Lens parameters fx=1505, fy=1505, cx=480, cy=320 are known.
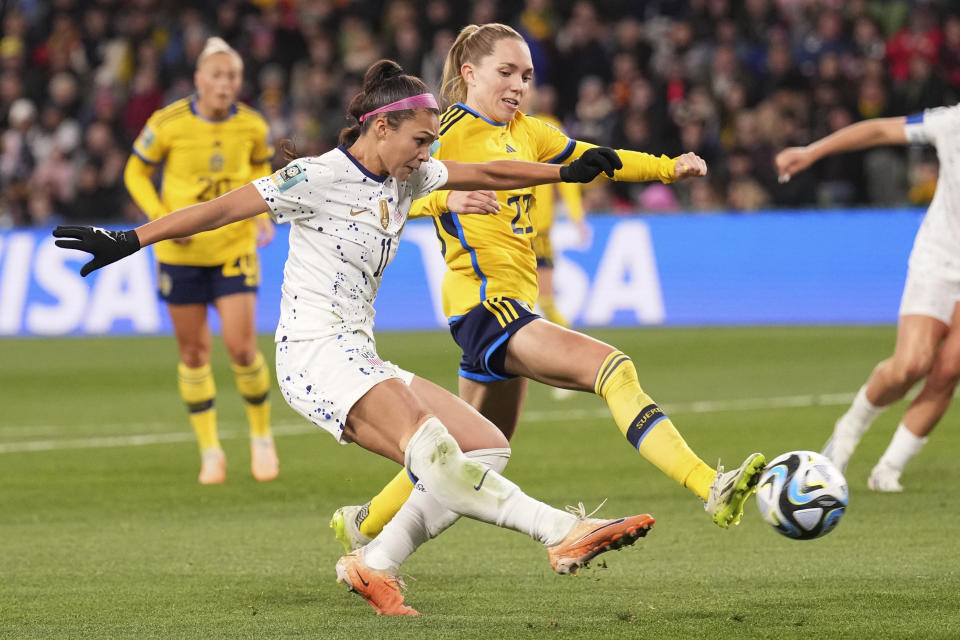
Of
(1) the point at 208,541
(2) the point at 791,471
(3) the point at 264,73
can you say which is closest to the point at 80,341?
(3) the point at 264,73

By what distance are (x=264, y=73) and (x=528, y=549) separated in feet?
52.3

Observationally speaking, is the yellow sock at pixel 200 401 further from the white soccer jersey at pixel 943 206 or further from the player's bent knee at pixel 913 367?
the white soccer jersey at pixel 943 206

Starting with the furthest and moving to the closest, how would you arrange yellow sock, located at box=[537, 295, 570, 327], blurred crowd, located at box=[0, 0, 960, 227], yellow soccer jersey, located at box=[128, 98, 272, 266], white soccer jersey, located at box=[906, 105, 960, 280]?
blurred crowd, located at box=[0, 0, 960, 227], yellow sock, located at box=[537, 295, 570, 327], yellow soccer jersey, located at box=[128, 98, 272, 266], white soccer jersey, located at box=[906, 105, 960, 280]

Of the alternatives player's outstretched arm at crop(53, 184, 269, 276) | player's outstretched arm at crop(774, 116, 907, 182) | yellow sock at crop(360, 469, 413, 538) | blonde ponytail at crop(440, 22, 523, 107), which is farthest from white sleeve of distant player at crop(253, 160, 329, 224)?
player's outstretched arm at crop(774, 116, 907, 182)

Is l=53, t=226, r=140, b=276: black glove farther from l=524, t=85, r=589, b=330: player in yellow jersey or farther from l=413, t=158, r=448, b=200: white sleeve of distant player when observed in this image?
l=524, t=85, r=589, b=330: player in yellow jersey

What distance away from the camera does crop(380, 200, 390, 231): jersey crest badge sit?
5.46 m

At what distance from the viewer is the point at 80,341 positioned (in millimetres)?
17781

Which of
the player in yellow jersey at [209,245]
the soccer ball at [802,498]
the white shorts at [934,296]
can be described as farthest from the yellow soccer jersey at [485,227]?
the player in yellow jersey at [209,245]

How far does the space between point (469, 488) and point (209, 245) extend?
450 cm

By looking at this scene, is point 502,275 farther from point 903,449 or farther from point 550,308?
point 550,308

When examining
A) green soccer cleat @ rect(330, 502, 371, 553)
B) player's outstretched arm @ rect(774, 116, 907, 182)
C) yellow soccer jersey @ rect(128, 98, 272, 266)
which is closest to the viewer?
green soccer cleat @ rect(330, 502, 371, 553)

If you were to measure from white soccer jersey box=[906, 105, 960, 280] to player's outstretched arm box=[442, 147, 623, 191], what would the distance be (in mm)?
2769

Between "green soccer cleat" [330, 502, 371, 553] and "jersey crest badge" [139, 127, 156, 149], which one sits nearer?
"green soccer cleat" [330, 502, 371, 553]

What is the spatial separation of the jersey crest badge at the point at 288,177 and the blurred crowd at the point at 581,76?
13885 millimetres
